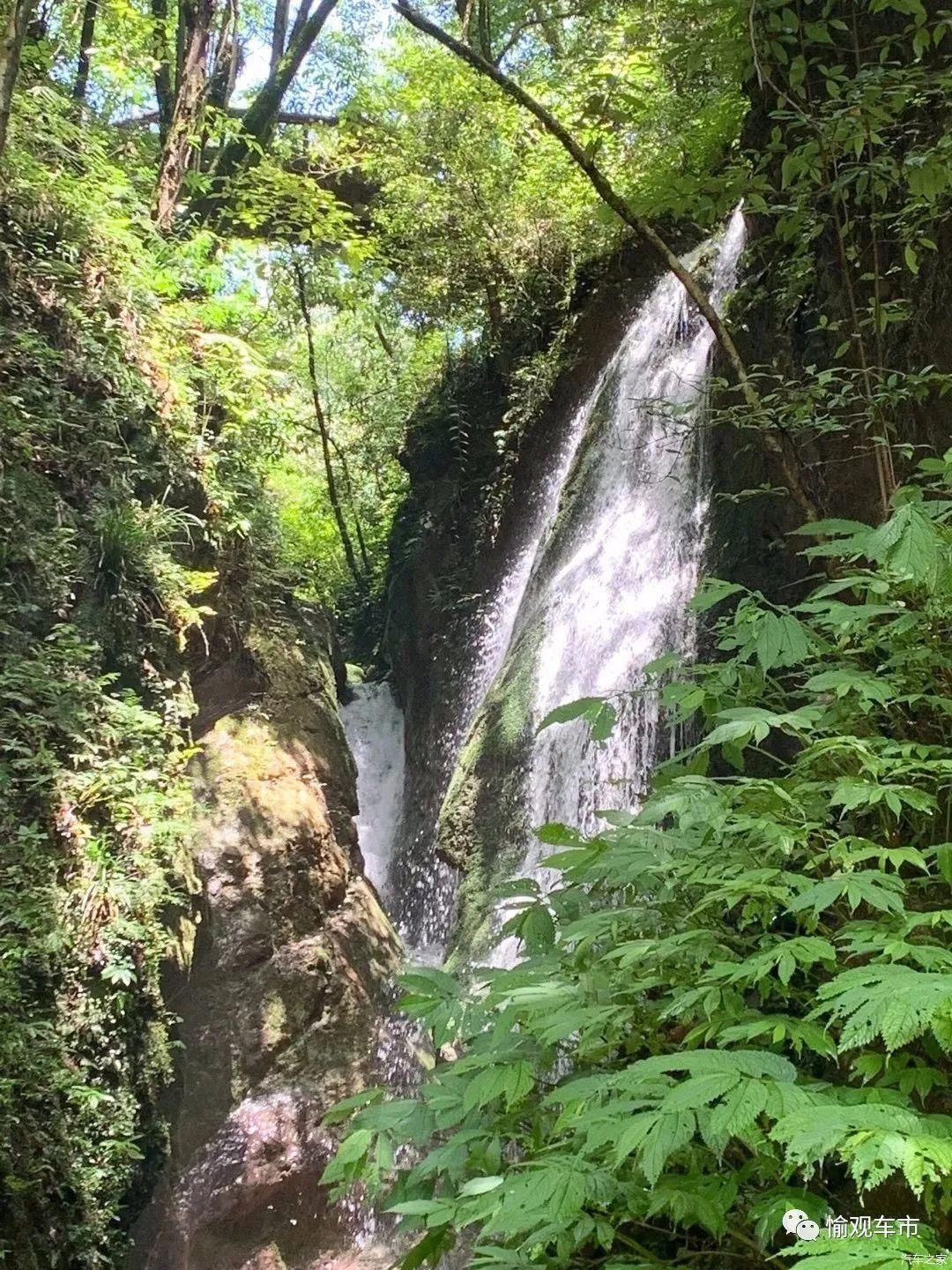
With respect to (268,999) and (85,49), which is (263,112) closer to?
(85,49)

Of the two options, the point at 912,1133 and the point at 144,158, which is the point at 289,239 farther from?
the point at 912,1133

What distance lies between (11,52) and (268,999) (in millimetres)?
5805

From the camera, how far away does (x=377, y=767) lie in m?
11.3

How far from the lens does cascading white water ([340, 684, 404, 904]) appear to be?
406 inches

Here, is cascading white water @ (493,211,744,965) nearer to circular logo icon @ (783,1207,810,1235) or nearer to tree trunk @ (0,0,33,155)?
tree trunk @ (0,0,33,155)

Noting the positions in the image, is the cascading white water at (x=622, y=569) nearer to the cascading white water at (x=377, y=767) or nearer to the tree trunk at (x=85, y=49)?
the cascading white water at (x=377, y=767)

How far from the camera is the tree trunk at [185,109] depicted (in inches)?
312

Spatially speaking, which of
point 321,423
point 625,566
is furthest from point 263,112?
point 625,566

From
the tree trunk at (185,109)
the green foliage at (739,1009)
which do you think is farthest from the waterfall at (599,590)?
the tree trunk at (185,109)

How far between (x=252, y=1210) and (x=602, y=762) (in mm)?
3743

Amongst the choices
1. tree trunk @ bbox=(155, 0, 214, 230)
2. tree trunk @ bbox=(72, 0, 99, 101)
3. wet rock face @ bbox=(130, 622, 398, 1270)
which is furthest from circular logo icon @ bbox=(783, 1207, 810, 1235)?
tree trunk @ bbox=(72, 0, 99, 101)

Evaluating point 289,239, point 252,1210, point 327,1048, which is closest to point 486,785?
point 327,1048

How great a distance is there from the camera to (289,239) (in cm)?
994

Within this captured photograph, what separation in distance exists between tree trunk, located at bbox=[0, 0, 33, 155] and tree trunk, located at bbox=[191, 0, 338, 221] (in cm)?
641
